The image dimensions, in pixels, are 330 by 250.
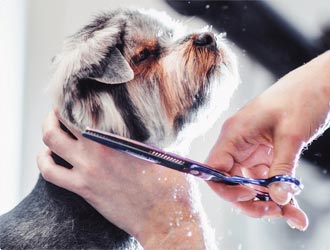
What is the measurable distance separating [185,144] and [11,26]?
0.22 meters

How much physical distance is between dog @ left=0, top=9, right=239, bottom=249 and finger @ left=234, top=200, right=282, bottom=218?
0.33 feet

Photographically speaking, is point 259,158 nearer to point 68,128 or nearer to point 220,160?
point 220,160

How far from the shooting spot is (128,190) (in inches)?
22.3

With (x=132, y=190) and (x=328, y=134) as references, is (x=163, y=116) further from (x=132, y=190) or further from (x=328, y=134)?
(x=328, y=134)

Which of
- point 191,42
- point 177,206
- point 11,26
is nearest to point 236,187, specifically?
point 177,206

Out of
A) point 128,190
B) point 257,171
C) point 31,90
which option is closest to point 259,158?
point 257,171

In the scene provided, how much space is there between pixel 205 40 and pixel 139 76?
8cm

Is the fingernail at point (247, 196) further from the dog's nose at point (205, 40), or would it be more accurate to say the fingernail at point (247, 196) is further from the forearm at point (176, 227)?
→ the dog's nose at point (205, 40)

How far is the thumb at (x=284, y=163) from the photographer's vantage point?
0.48 m

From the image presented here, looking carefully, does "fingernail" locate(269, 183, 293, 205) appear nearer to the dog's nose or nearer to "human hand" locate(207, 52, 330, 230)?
"human hand" locate(207, 52, 330, 230)

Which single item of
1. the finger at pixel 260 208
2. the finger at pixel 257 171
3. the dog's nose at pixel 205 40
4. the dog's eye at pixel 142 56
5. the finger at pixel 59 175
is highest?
the dog's nose at pixel 205 40

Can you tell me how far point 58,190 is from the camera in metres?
0.57

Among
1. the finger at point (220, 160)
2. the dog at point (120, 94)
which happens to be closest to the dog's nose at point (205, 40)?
the dog at point (120, 94)

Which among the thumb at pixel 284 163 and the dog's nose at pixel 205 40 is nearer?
the thumb at pixel 284 163
